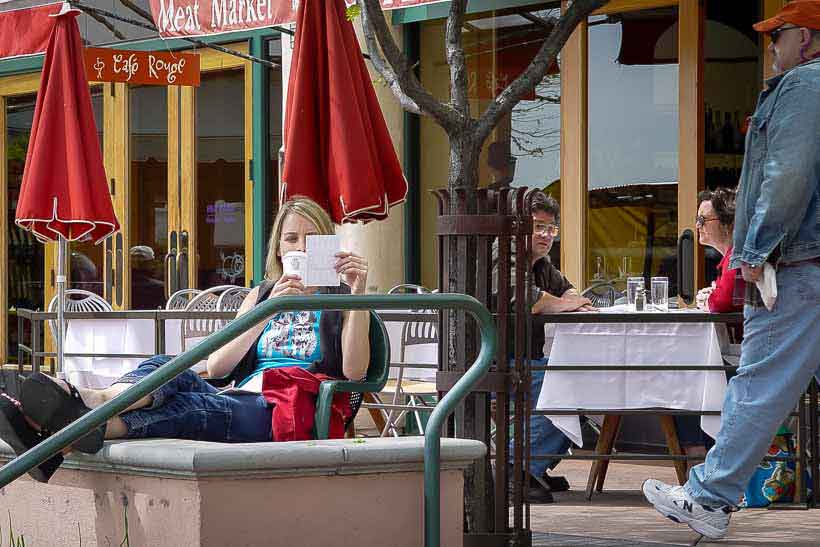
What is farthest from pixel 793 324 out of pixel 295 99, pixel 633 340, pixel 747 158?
pixel 295 99

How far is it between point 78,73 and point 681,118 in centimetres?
398

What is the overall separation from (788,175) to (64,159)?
4.44m

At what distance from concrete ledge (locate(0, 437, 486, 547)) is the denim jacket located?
151 cm

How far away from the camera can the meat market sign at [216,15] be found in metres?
9.23

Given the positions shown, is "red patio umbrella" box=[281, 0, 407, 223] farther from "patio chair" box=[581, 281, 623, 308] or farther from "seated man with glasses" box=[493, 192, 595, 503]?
"patio chair" box=[581, 281, 623, 308]

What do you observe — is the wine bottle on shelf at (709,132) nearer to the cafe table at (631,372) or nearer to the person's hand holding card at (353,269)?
the cafe table at (631,372)

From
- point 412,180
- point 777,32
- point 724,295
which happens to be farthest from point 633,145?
point 777,32

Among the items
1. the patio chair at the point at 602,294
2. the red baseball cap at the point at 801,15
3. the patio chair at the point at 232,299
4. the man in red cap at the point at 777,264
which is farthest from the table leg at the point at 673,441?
the patio chair at the point at 232,299

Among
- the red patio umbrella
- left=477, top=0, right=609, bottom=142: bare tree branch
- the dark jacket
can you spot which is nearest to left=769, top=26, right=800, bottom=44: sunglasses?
left=477, top=0, right=609, bottom=142: bare tree branch

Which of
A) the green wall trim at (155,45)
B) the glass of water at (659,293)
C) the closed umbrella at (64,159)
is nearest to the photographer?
the glass of water at (659,293)

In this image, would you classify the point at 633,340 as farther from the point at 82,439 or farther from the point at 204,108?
the point at 204,108

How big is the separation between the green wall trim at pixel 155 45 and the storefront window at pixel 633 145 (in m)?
2.65

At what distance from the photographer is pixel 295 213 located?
514 cm

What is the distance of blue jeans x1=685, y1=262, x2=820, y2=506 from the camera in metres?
4.86
